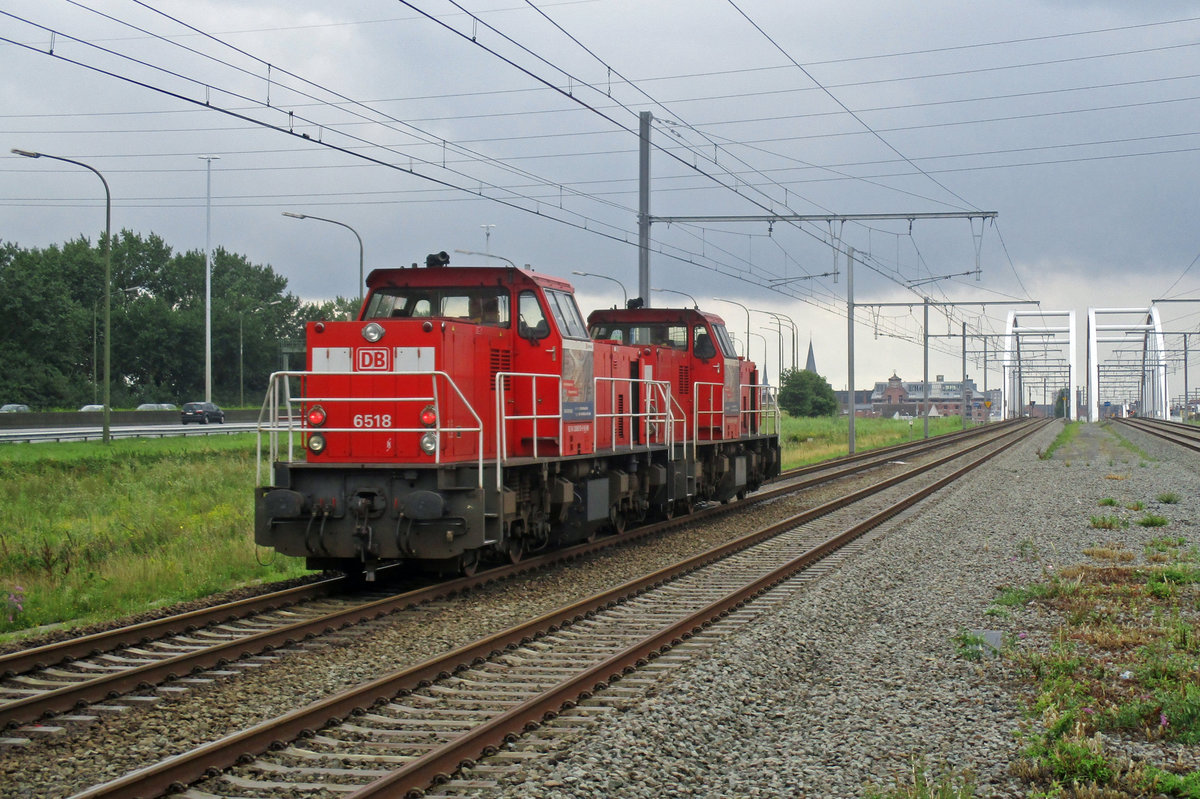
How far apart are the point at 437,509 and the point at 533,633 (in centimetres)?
180

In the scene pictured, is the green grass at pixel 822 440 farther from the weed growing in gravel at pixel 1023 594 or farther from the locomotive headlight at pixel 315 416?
the locomotive headlight at pixel 315 416

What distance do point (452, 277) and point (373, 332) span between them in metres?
1.62

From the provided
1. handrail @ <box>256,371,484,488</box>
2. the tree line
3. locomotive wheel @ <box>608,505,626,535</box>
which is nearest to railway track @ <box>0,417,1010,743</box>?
handrail @ <box>256,371,484,488</box>

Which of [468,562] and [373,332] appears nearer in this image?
[373,332]

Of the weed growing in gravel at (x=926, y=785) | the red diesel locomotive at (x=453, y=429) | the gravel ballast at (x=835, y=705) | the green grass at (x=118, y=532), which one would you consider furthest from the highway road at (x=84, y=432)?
the weed growing in gravel at (x=926, y=785)

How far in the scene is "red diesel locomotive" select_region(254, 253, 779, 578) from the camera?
408 inches

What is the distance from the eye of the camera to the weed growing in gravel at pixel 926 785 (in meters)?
4.85

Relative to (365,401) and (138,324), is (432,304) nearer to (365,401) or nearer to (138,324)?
(365,401)

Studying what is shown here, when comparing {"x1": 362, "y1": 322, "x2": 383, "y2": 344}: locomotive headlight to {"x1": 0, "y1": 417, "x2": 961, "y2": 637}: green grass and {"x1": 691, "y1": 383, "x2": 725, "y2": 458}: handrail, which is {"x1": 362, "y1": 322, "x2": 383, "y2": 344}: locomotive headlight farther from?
{"x1": 691, "y1": 383, "x2": 725, "y2": 458}: handrail

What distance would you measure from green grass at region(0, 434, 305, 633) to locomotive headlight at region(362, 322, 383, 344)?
314 centimetres

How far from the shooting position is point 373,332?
35.3ft

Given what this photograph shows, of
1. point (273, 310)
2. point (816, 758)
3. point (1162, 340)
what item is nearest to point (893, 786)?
point (816, 758)

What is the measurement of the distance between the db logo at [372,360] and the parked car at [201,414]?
43.6 m

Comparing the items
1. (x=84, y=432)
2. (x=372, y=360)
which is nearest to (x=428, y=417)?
(x=372, y=360)
